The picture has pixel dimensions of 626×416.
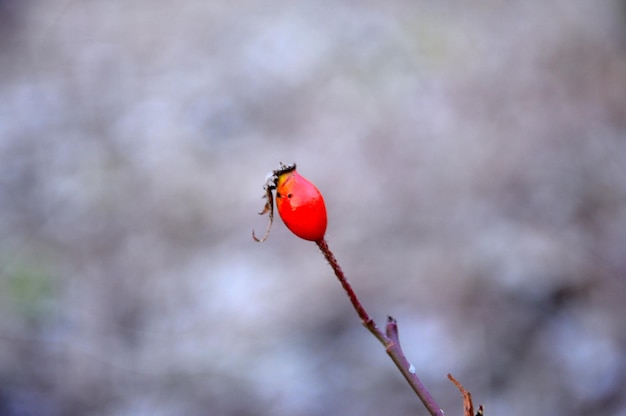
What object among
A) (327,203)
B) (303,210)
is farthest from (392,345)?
(327,203)

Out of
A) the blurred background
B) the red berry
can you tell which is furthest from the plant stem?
the blurred background

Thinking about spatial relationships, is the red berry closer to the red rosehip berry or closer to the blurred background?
the red rosehip berry

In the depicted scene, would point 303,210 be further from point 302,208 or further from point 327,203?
point 327,203

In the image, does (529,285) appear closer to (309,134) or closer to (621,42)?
(309,134)

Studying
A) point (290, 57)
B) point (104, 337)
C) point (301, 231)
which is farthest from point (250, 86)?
point (301, 231)

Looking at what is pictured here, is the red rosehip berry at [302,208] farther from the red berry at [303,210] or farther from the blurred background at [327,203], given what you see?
the blurred background at [327,203]
